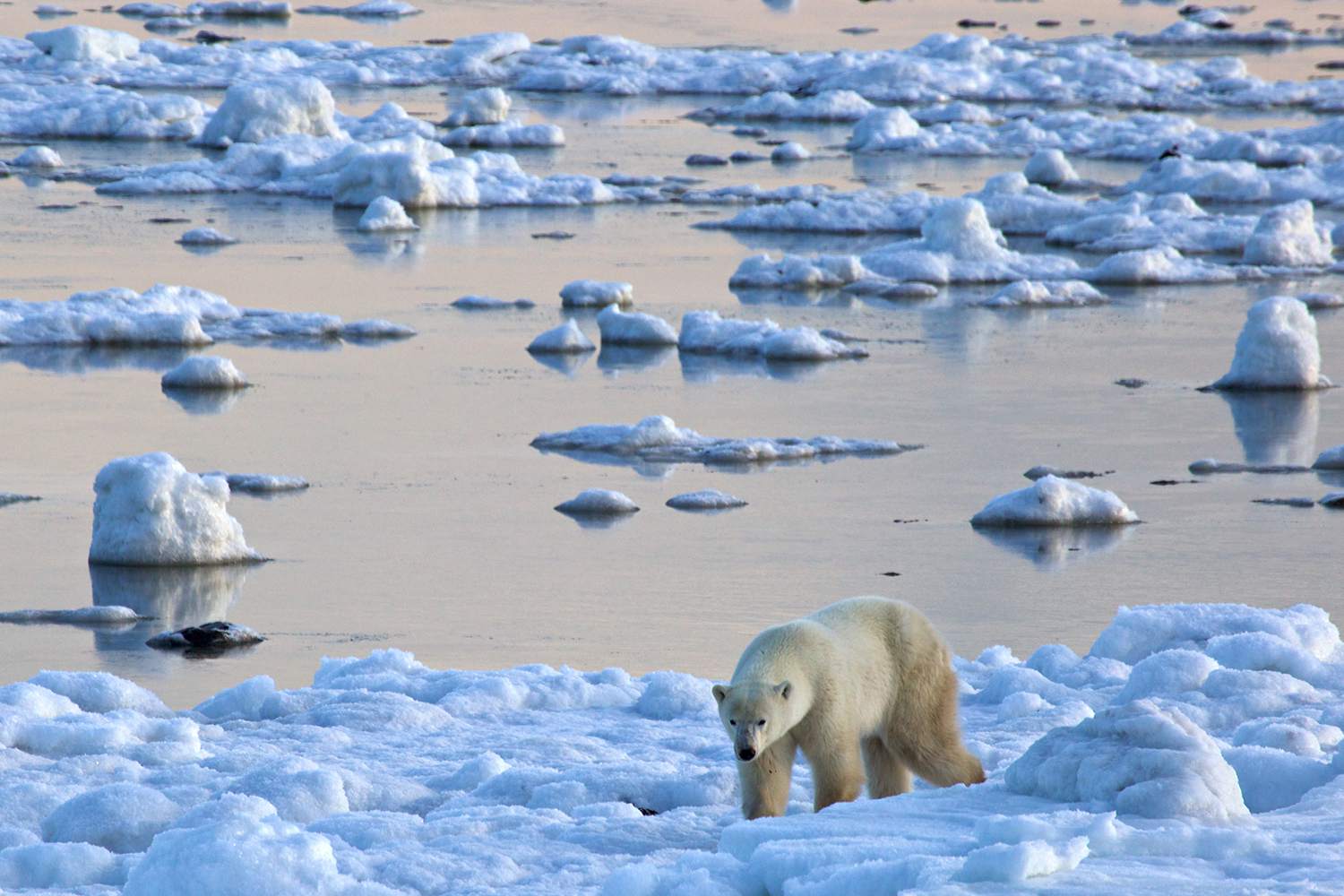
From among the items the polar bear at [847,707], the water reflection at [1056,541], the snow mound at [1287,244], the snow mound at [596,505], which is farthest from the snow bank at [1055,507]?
the snow mound at [1287,244]

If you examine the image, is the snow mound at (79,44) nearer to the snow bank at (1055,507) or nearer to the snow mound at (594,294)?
the snow mound at (594,294)

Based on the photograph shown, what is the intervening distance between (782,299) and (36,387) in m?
6.79

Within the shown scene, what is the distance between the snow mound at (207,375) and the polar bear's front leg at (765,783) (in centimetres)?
973

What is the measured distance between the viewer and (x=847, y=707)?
5.26 m

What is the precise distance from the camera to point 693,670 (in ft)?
26.8

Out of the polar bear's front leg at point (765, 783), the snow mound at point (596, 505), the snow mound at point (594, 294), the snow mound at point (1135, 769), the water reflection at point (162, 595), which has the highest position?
the snow mound at point (1135, 769)

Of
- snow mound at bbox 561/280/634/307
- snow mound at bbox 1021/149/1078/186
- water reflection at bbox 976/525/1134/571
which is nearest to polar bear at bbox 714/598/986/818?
water reflection at bbox 976/525/1134/571

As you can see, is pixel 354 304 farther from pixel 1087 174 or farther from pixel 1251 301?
pixel 1087 174

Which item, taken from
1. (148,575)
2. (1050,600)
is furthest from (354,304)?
(1050,600)

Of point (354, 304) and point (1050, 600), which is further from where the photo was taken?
point (354, 304)

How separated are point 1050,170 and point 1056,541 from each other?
1746cm

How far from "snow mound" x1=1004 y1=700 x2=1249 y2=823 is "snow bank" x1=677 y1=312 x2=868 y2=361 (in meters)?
10.7

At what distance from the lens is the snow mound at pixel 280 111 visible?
2969 cm

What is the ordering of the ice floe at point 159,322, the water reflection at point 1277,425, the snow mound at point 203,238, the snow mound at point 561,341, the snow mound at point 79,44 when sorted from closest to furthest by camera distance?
the water reflection at point 1277,425, the snow mound at point 561,341, the ice floe at point 159,322, the snow mound at point 203,238, the snow mound at point 79,44
